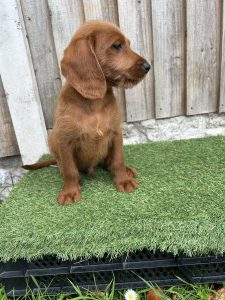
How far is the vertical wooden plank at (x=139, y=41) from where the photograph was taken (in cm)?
247

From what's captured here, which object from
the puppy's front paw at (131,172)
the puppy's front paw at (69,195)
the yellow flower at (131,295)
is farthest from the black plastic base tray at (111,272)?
the puppy's front paw at (131,172)

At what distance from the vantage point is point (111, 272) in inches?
68.1

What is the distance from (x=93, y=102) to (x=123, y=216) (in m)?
0.67

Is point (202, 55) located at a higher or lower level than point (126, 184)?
higher

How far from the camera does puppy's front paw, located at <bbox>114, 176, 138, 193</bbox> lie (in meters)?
1.99

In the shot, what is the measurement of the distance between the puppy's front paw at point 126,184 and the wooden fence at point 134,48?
912 millimetres

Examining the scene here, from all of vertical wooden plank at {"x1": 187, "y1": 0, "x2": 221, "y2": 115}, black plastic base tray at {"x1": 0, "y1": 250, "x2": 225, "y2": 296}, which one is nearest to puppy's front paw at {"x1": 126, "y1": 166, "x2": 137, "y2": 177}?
black plastic base tray at {"x1": 0, "y1": 250, "x2": 225, "y2": 296}

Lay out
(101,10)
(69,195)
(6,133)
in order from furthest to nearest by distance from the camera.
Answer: (6,133) < (101,10) < (69,195)

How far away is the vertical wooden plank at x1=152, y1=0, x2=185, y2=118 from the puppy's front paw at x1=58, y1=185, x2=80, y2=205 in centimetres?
120

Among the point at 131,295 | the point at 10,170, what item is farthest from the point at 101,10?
the point at 131,295

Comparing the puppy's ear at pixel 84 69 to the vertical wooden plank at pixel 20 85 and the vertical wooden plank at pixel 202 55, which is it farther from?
the vertical wooden plank at pixel 202 55

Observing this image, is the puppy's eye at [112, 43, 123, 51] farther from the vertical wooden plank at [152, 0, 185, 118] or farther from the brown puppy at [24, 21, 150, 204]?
the vertical wooden plank at [152, 0, 185, 118]

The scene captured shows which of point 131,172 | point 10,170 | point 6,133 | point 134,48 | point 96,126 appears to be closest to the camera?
point 96,126

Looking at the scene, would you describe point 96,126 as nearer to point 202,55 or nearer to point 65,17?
point 65,17
